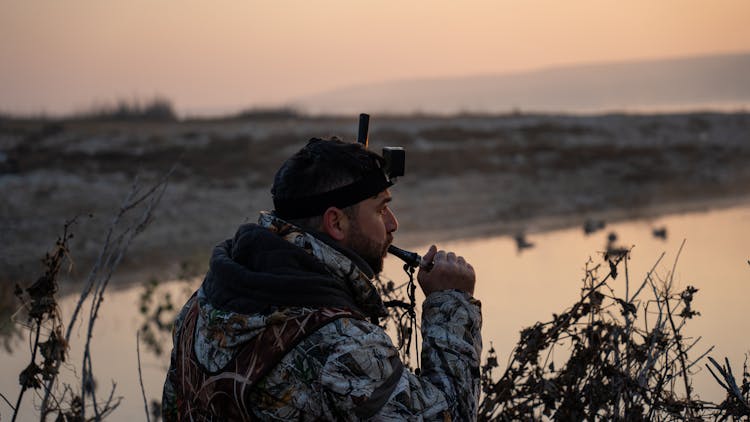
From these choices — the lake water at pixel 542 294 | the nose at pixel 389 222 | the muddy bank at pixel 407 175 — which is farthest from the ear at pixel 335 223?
the muddy bank at pixel 407 175

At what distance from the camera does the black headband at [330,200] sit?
2.41m

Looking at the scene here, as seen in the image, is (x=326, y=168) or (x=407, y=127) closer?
(x=326, y=168)

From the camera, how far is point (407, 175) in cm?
1552

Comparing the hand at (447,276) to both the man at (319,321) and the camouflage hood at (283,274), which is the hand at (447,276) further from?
the camouflage hood at (283,274)

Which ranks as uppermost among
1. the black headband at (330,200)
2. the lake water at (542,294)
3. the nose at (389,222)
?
the black headband at (330,200)

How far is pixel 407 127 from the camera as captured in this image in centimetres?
1942

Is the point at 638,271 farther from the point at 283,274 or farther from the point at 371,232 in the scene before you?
the point at 283,274

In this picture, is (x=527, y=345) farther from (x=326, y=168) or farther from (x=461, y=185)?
(x=461, y=185)

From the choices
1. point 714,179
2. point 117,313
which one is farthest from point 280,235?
point 714,179

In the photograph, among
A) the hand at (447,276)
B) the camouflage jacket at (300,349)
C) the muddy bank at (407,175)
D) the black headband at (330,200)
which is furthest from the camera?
the muddy bank at (407,175)

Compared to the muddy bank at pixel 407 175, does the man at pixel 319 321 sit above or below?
above

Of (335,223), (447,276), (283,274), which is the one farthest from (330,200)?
(447,276)

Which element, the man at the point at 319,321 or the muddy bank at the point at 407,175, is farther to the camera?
the muddy bank at the point at 407,175

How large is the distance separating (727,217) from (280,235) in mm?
13176
